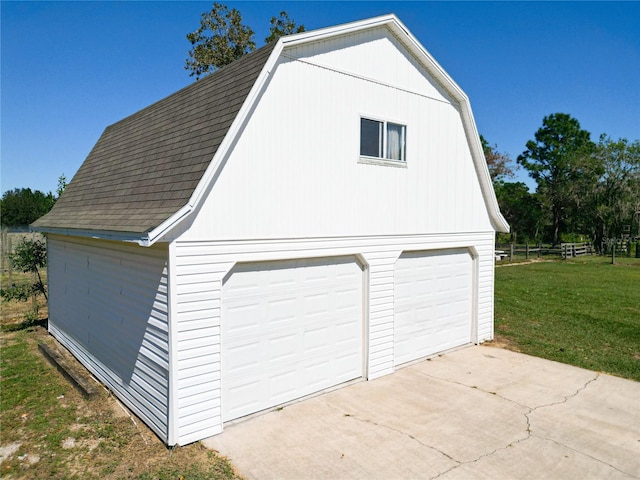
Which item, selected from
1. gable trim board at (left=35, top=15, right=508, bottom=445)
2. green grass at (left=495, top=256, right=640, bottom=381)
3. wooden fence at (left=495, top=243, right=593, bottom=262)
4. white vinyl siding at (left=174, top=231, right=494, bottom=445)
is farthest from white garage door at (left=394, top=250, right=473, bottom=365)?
wooden fence at (left=495, top=243, right=593, bottom=262)

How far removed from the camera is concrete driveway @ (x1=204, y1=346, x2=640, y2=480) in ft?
15.7

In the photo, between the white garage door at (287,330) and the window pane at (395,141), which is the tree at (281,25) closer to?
the window pane at (395,141)

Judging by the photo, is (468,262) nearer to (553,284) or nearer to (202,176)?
(202,176)

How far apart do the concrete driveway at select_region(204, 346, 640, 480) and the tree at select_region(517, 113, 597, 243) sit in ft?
120

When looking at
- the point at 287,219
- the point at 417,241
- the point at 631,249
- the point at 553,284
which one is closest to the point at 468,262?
the point at 417,241

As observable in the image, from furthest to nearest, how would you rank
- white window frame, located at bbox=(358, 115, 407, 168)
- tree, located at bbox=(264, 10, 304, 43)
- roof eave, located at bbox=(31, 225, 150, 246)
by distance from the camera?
tree, located at bbox=(264, 10, 304, 43) → white window frame, located at bbox=(358, 115, 407, 168) → roof eave, located at bbox=(31, 225, 150, 246)

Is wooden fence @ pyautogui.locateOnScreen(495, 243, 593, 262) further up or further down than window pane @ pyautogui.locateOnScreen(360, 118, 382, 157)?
further down

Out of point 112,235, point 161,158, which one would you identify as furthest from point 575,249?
point 112,235

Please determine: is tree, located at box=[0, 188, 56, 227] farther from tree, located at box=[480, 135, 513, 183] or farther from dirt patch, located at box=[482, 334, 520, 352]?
dirt patch, located at box=[482, 334, 520, 352]

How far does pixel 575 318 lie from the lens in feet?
40.2

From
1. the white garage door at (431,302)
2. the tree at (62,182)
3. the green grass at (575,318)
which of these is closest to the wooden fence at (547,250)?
the green grass at (575,318)

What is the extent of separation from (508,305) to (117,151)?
1250cm

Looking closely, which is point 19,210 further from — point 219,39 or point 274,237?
point 274,237

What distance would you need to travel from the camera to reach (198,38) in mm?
21766
